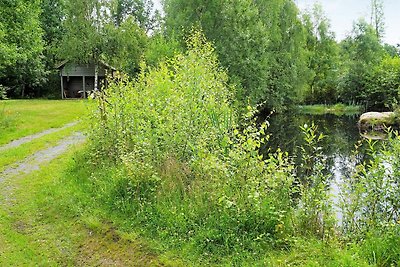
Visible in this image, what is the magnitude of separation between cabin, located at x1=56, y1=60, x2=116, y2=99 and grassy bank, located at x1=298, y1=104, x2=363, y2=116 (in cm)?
1919

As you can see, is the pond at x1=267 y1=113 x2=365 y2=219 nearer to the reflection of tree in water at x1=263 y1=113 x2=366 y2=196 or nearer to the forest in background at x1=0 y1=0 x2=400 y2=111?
the reflection of tree in water at x1=263 y1=113 x2=366 y2=196

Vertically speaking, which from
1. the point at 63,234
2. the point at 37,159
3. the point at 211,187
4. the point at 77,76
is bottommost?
the point at 63,234

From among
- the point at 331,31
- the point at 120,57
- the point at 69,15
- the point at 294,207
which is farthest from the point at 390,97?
the point at 294,207

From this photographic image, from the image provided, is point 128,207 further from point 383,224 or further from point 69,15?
point 69,15

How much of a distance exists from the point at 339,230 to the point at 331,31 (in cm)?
4176

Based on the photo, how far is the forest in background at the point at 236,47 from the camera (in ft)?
74.6

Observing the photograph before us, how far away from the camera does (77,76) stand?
120 ft

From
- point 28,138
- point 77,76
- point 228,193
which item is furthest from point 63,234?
point 77,76

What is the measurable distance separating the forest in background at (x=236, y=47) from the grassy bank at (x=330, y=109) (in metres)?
0.94

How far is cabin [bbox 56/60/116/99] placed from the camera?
115 ft

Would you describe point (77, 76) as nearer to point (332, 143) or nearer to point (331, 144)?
point (332, 143)

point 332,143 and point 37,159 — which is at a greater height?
point 37,159

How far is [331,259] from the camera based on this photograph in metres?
Result: 4.15

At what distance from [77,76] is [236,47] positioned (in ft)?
64.4
